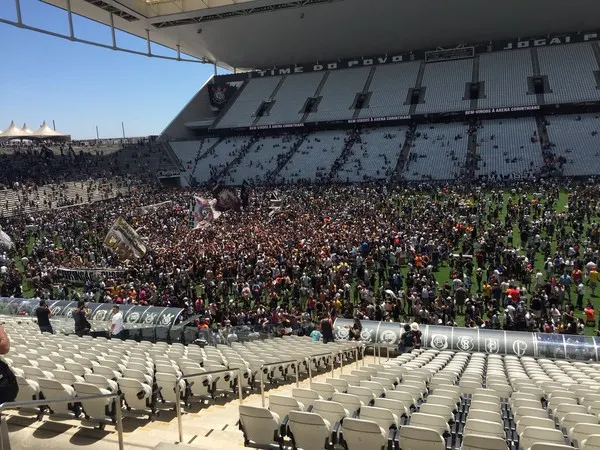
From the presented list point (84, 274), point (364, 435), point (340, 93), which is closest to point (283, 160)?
point (340, 93)

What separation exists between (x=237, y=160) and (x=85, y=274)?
36836mm

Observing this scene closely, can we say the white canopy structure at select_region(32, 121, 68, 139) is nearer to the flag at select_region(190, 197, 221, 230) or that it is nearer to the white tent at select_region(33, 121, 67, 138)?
the white tent at select_region(33, 121, 67, 138)

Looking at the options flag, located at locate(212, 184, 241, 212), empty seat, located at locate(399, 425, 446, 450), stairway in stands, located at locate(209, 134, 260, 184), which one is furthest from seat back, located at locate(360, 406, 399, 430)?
stairway in stands, located at locate(209, 134, 260, 184)

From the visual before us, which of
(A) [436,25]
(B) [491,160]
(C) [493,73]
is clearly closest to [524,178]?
(B) [491,160]

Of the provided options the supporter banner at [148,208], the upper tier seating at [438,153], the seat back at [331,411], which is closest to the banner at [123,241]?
the supporter banner at [148,208]

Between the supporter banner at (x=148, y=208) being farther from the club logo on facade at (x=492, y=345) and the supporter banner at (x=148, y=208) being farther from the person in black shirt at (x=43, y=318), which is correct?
the club logo on facade at (x=492, y=345)

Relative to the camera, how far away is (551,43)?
201 ft

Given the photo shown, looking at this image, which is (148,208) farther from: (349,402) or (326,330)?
(349,402)

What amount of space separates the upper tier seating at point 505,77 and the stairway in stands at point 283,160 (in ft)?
66.2

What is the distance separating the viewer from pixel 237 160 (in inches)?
2339

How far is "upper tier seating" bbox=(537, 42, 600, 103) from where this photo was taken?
171 ft

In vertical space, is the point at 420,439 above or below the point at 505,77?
below

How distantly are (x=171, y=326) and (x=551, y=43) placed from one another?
207 ft

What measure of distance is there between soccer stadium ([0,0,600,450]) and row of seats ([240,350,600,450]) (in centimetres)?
3
